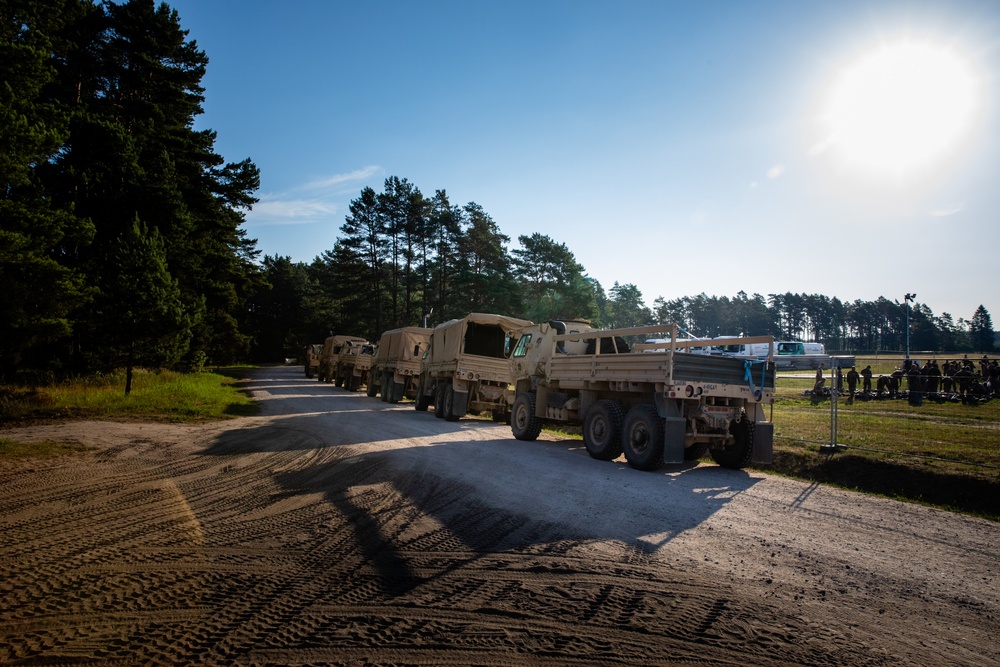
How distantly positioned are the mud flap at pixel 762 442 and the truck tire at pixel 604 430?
2.20m

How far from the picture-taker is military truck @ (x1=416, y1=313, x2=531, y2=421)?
52.4ft

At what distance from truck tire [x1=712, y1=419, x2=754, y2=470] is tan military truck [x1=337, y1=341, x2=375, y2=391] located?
64.6ft

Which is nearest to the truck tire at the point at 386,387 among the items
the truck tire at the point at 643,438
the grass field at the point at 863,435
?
the grass field at the point at 863,435

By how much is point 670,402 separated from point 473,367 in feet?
27.3

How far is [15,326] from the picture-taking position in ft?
45.0

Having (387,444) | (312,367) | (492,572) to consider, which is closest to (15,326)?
(387,444)

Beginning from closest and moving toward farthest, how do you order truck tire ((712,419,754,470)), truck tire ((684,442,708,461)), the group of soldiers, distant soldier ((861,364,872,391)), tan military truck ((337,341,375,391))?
1. truck tire ((712,419,754,470))
2. truck tire ((684,442,708,461))
3. the group of soldiers
4. distant soldier ((861,364,872,391))
5. tan military truck ((337,341,375,391))

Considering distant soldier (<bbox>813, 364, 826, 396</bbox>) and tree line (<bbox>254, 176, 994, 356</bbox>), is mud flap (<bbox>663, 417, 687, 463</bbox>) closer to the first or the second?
distant soldier (<bbox>813, 364, 826, 396</bbox>)

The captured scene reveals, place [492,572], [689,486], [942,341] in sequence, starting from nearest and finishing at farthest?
[492,572]
[689,486]
[942,341]

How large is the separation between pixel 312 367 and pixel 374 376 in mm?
18314

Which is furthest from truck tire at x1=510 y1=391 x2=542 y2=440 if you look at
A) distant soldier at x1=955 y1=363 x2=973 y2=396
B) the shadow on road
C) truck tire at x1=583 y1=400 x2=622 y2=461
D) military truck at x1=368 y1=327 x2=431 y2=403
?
distant soldier at x1=955 y1=363 x2=973 y2=396

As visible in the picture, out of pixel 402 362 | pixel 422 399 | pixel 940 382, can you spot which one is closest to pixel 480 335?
pixel 422 399

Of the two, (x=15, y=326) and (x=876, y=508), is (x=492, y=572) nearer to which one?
(x=876, y=508)

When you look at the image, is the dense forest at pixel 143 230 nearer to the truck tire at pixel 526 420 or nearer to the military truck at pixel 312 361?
the military truck at pixel 312 361
